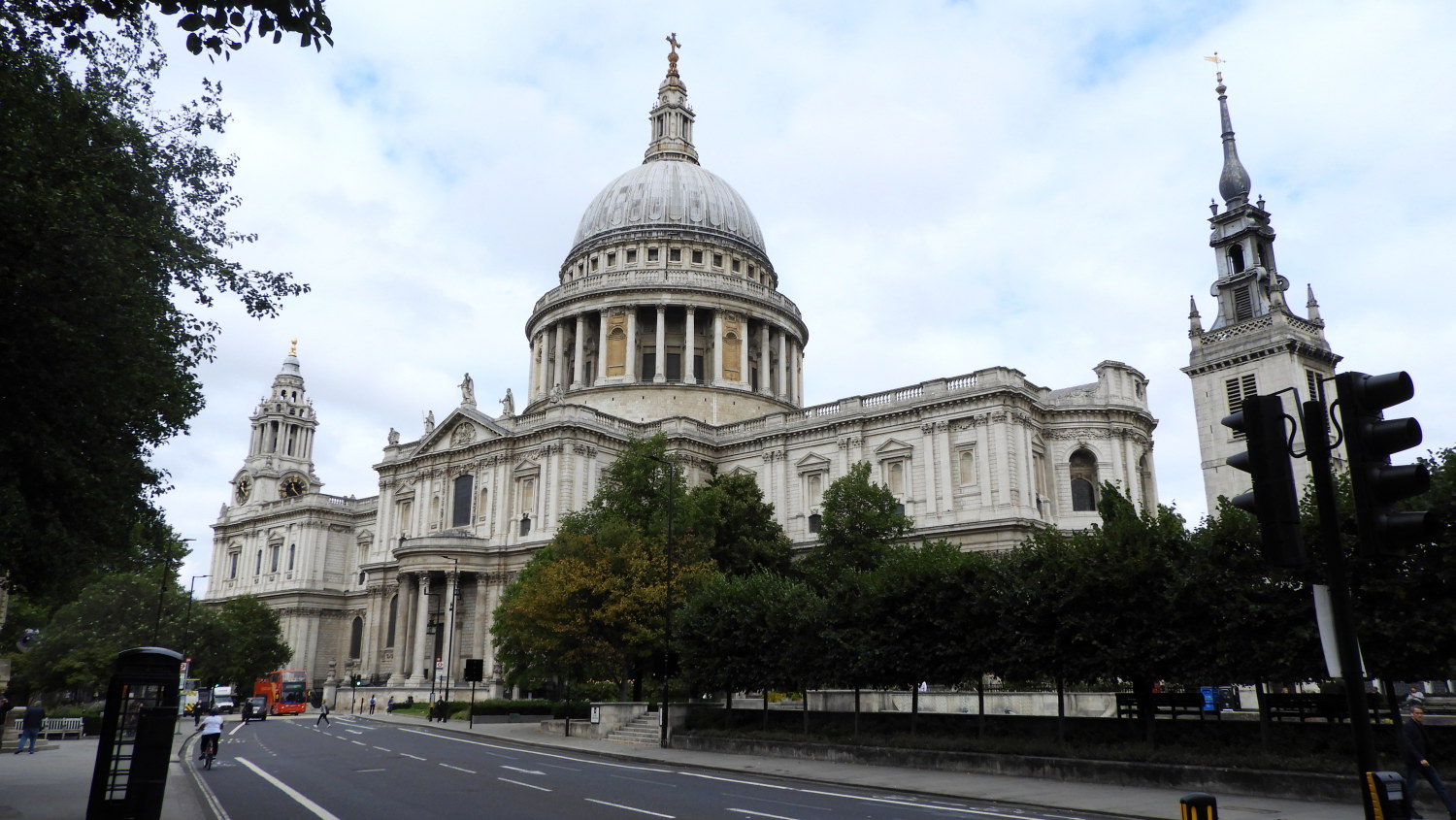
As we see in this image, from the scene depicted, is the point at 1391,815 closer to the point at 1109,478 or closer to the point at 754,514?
the point at 754,514

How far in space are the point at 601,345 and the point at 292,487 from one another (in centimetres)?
4313

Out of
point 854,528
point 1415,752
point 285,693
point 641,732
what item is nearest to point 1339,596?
point 1415,752

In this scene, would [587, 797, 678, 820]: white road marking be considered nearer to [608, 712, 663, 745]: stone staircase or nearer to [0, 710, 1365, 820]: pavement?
[0, 710, 1365, 820]: pavement

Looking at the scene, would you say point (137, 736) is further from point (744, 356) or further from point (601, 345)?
point (744, 356)

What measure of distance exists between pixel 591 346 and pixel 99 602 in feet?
120

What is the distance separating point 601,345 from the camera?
7875 cm

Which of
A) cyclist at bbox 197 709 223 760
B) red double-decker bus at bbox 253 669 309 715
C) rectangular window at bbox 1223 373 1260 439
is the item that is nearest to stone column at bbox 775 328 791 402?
rectangular window at bbox 1223 373 1260 439

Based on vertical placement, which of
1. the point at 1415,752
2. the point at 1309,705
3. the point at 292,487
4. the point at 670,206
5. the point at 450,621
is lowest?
the point at 1415,752

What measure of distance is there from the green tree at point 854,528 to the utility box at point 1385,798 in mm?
37077

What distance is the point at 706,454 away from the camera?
6775 centimetres

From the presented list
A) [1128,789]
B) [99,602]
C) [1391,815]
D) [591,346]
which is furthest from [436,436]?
[1391,815]

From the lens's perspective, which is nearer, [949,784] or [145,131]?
[145,131]

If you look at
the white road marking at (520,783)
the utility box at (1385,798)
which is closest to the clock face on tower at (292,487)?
the white road marking at (520,783)

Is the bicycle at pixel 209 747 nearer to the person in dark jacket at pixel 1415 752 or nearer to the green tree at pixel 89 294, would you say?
the green tree at pixel 89 294
